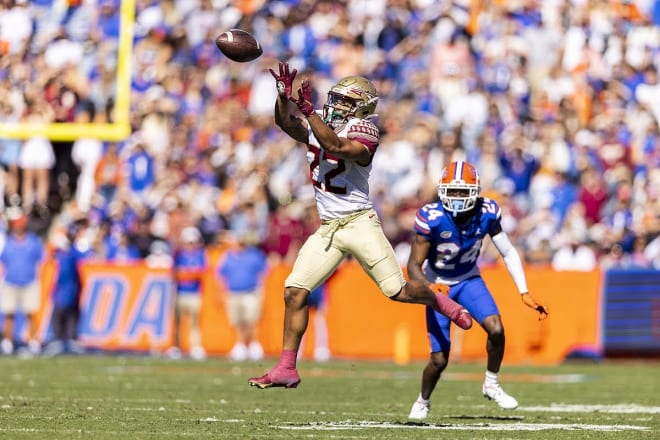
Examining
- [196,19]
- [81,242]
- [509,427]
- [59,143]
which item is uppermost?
[196,19]

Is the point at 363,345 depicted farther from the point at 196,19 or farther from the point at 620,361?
the point at 196,19

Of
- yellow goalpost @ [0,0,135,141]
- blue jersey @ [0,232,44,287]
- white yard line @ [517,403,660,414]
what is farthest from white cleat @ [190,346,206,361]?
white yard line @ [517,403,660,414]

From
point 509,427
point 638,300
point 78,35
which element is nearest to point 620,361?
point 638,300

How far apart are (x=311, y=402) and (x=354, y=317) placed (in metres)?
6.60

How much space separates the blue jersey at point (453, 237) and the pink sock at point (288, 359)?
4.36 feet

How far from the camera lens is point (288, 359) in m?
7.44

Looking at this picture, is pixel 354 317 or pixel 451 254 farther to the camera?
pixel 354 317

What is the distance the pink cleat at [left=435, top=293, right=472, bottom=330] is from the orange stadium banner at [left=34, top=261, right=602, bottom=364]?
7.88 meters

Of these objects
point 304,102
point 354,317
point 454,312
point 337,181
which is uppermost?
point 304,102

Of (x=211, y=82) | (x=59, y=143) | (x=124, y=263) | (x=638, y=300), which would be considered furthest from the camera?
(x=211, y=82)

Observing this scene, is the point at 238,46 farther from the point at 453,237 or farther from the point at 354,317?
the point at 354,317

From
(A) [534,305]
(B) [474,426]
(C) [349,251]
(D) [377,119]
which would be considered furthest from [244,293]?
(B) [474,426]

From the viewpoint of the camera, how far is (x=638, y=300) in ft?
50.6

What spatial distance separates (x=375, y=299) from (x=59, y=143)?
4636mm
